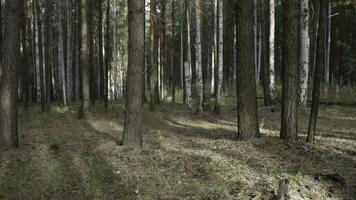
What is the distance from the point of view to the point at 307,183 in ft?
24.5

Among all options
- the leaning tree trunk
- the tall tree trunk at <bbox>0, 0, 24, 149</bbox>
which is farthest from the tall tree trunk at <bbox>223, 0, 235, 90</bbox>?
the tall tree trunk at <bbox>0, 0, 24, 149</bbox>

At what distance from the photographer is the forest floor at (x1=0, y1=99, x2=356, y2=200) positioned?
7582 mm

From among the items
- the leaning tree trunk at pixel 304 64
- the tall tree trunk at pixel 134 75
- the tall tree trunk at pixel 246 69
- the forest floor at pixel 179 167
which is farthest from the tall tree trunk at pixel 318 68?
the leaning tree trunk at pixel 304 64

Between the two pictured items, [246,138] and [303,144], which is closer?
[303,144]

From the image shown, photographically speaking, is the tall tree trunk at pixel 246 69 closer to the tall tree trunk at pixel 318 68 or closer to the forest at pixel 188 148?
the forest at pixel 188 148

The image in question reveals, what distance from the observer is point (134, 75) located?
10.6 m

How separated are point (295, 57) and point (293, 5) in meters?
1.20

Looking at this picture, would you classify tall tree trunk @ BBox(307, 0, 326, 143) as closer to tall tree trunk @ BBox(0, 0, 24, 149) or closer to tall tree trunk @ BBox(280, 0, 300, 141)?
tall tree trunk @ BBox(280, 0, 300, 141)

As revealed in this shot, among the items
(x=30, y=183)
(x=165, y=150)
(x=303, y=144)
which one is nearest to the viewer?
(x=30, y=183)

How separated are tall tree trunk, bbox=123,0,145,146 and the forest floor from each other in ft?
1.52

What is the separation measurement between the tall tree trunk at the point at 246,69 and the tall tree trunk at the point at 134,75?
2398mm

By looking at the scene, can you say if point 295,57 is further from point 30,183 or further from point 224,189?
point 30,183

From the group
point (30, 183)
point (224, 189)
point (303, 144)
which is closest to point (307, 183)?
point (224, 189)

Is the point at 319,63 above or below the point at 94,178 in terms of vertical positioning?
above
